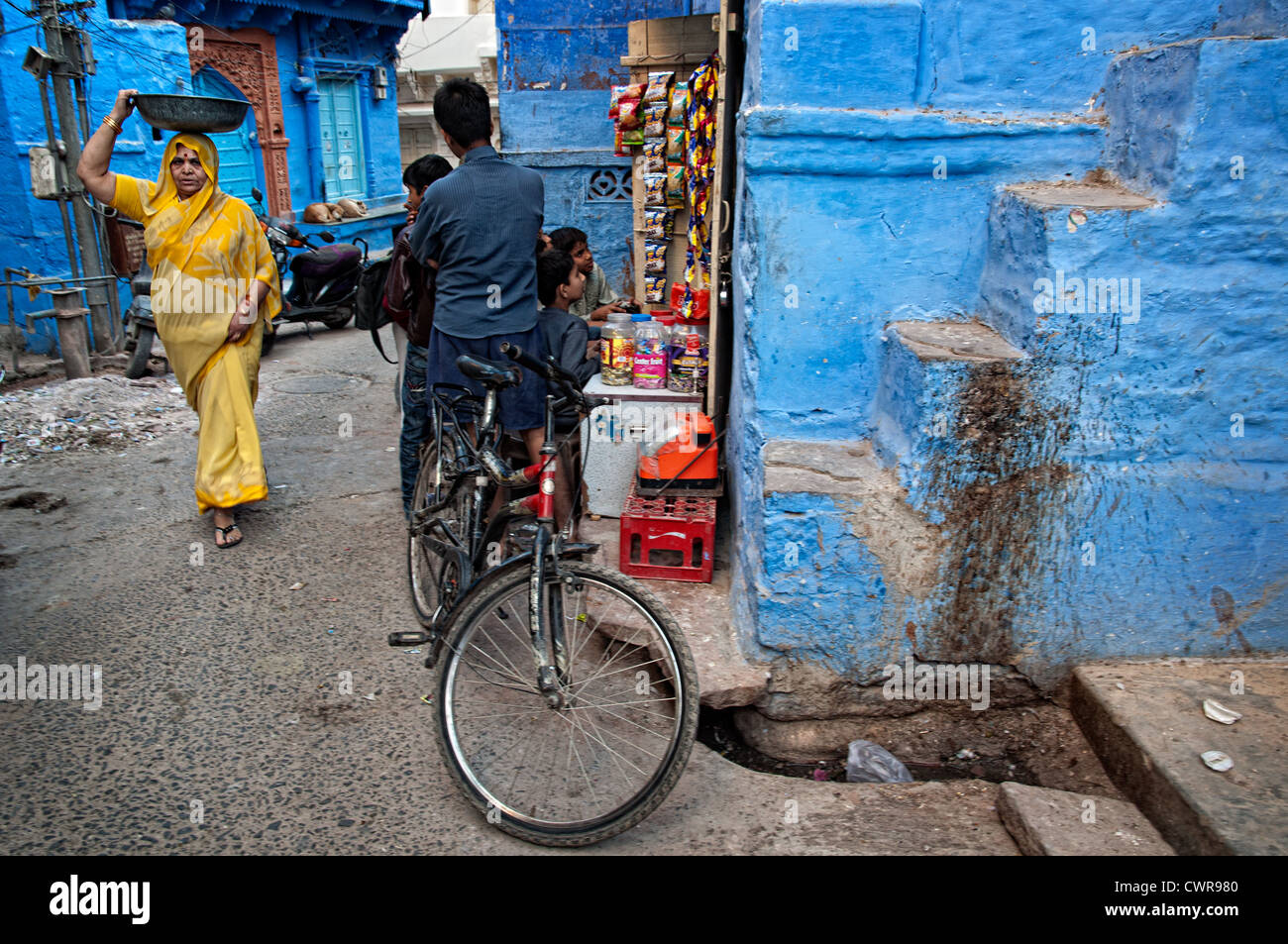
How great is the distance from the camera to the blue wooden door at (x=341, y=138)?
15.3 meters

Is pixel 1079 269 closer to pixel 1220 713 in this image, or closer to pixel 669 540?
pixel 1220 713

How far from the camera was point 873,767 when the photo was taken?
3.06 metres

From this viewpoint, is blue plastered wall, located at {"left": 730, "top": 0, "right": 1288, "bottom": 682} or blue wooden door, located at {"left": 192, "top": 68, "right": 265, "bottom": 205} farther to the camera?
blue wooden door, located at {"left": 192, "top": 68, "right": 265, "bottom": 205}

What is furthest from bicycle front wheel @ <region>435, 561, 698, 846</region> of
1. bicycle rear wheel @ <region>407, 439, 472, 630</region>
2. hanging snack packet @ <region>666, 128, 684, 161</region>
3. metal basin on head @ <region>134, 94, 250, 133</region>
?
hanging snack packet @ <region>666, 128, 684, 161</region>

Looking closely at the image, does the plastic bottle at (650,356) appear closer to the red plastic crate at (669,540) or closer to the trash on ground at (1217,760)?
the red plastic crate at (669,540)

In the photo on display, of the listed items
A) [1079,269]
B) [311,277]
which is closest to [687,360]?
[1079,269]

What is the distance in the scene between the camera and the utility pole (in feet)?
24.9

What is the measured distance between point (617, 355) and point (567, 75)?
5.84m

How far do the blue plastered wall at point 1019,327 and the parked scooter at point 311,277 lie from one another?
24.4ft

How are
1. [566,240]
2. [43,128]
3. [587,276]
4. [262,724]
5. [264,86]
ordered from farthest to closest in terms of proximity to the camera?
[264,86], [43,128], [587,276], [566,240], [262,724]

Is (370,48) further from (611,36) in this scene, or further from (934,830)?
(934,830)

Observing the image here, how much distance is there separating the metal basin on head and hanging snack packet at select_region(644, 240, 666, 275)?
2398 millimetres

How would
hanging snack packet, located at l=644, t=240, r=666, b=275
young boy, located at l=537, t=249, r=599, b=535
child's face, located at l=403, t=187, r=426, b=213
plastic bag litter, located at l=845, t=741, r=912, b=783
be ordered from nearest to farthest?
plastic bag litter, located at l=845, t=741, r=912, b=783
young boy, located at l=537, t=249, r=599, b=535
child's face, located at l=403, t=187, r=426, b=213
hanging snack packet, located at l=644, t=240, r=666, b=275

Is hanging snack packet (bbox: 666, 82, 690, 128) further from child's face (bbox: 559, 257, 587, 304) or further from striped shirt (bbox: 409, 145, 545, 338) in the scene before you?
striped shirt (bbox: 409, 145, 545, 338)
